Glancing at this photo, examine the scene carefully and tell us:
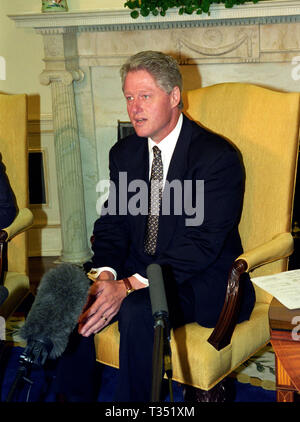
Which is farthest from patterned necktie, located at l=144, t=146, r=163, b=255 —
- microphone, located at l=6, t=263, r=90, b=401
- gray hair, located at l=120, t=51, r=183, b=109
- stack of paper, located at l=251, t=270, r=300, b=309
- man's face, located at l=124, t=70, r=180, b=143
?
microphone, located at l=6, t=263, r=90, b=401

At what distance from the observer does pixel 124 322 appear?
6.19 ft

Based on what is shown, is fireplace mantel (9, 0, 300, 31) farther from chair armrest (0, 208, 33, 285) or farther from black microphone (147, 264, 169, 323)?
black microphone (147, 264, 169, 323)

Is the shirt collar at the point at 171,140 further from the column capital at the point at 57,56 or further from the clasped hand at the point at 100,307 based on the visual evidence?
the column capital at the point at 57,56

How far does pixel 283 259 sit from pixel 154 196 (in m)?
0.61

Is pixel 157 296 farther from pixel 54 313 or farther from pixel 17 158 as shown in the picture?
pixel 17 158

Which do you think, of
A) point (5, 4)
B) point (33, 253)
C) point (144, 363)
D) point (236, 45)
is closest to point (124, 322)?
point (144, 363)

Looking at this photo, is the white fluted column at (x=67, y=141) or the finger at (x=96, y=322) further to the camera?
the white fluted column at (x=67, y=141)

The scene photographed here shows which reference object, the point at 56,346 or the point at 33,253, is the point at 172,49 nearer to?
the point at 33,253

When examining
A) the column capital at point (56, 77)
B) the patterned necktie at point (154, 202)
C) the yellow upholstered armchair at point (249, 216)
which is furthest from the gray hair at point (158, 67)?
the column capital at point (56, 77)

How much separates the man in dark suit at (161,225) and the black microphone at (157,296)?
31.0 inches

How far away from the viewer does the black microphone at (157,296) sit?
1039 mm

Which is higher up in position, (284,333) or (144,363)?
(284,333)

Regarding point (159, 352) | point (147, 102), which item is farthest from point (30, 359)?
point (147, 102)

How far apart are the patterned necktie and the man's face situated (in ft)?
0.48
